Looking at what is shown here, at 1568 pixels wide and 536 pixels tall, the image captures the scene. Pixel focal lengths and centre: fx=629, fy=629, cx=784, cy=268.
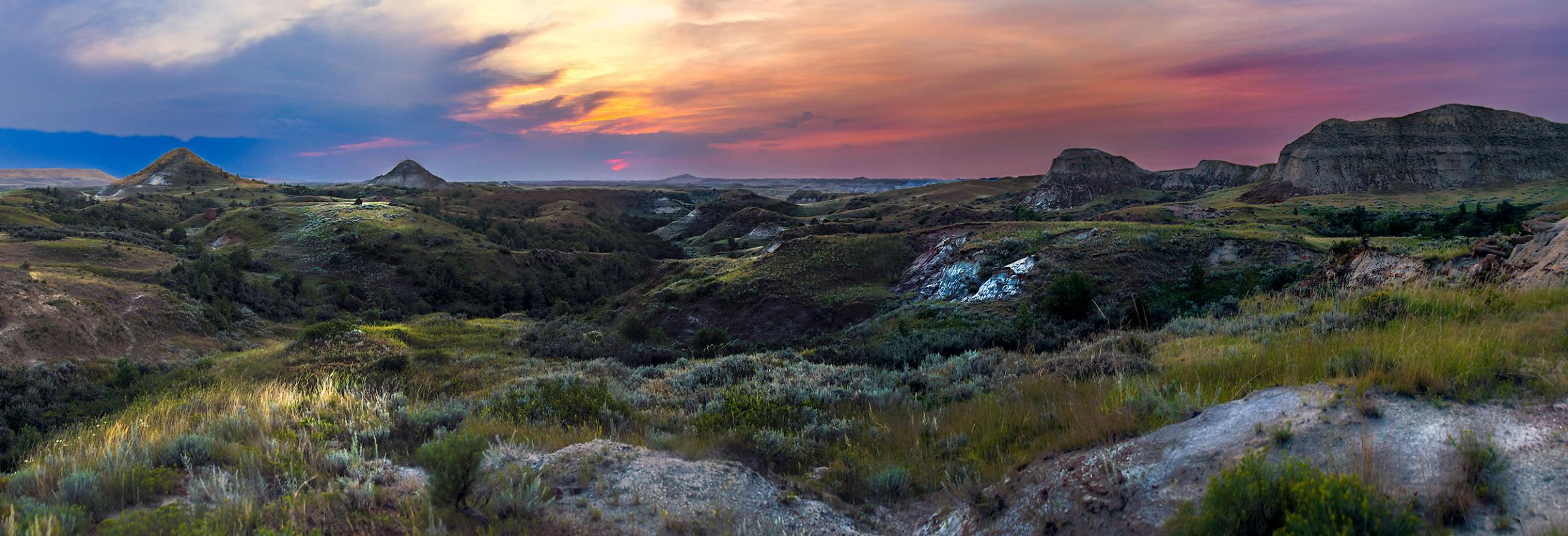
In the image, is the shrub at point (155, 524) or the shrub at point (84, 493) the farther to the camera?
the shrub at point (84, 493)

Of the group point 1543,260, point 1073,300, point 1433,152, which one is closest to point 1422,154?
point 1433,152

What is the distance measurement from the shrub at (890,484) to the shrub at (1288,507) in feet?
7.99

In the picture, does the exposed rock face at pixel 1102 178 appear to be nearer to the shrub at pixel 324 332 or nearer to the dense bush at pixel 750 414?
the shrub at pixel 324 332

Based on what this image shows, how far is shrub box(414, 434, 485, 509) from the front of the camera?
454cm

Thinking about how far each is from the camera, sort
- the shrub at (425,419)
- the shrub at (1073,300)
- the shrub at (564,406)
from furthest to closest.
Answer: the shrub at (1073,300) → the shrub at (564,406) → the shrub at (425,419)

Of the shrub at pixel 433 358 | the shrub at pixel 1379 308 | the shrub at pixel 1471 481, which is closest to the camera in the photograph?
the shrub at pixel 1471 481

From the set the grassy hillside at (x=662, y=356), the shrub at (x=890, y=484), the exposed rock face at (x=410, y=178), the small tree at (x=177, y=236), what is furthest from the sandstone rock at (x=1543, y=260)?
the exposed rock face at (x=410, y=178)

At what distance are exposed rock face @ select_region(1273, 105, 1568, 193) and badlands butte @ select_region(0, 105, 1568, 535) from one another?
243 feet

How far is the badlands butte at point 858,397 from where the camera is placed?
169 inches

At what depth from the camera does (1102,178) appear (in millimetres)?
111688

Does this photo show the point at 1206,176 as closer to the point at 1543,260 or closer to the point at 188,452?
the point at 1543,260

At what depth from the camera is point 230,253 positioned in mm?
38125

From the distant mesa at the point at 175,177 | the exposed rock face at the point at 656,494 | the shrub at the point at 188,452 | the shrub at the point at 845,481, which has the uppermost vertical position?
the distant mesa at the point at 175,177

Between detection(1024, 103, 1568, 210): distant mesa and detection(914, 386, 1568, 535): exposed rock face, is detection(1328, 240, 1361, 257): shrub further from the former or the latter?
detection(1024, 103, 1568, 210): distant mesa
